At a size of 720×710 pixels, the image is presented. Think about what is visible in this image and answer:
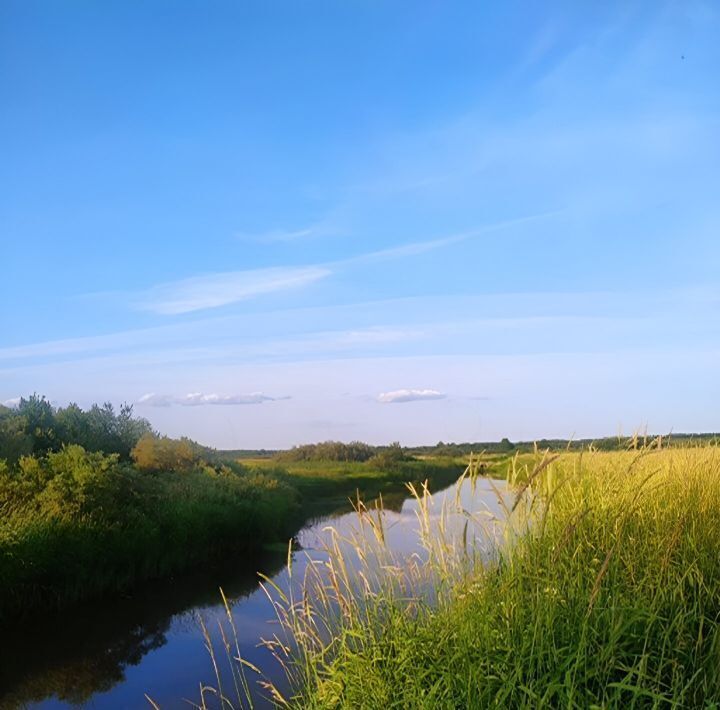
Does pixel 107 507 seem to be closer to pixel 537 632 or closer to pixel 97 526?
pixel 97 526

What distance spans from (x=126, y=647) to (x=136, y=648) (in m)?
0.15

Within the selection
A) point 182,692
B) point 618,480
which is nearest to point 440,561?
point 618,480

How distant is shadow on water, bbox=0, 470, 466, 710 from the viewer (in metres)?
8.86

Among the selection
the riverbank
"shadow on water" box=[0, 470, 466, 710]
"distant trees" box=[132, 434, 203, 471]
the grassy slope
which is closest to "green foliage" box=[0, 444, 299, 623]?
the riverbank

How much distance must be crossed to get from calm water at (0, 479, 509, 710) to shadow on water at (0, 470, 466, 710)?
1cm

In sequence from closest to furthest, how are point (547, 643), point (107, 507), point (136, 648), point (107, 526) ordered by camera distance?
point (547, 643)
point (136, 648)
point (107, 526)
point (107, 507)

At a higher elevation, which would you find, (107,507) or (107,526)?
(107,507)

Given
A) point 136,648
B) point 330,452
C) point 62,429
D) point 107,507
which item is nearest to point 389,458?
point 330,452

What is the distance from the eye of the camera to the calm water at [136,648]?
28.6 ft

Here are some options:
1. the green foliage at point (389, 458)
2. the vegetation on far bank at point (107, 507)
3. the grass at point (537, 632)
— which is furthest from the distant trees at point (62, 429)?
the green foliage at point (389, 458)

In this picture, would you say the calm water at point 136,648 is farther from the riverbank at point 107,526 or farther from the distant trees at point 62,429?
the distant trees at point 62,429

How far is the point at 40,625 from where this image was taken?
36.0 ft

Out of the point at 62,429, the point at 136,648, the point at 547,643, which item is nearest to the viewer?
the point at 547,643

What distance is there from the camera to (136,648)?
10602 millimetres
